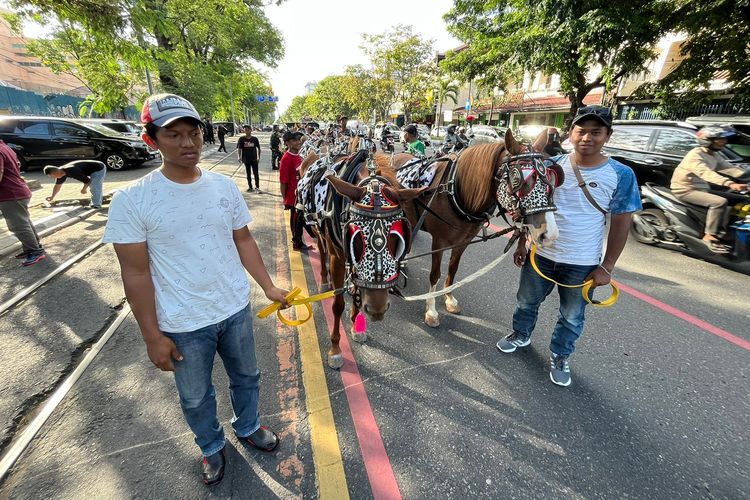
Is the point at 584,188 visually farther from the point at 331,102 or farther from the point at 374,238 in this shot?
the point at 331,102

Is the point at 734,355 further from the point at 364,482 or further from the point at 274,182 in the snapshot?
the point at 274,182

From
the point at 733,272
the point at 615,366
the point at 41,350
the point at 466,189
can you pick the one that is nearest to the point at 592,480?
the point at 615,366

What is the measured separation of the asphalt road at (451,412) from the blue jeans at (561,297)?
1.40 feet

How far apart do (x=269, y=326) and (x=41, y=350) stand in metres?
1.97

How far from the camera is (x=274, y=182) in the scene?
38.7ft

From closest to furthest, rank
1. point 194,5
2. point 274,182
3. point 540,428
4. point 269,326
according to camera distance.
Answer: point 540,428 → point 269,326 → point 274,182 → point 194,5

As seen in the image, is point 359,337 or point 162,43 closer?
point 359,337

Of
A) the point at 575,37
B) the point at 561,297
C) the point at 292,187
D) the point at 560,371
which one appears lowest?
the point at 560,371

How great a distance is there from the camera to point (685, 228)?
207 inches

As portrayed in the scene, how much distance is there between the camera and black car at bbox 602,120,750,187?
6.36 metres

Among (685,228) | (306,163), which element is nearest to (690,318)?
(685,228)

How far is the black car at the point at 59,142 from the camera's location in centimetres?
1113

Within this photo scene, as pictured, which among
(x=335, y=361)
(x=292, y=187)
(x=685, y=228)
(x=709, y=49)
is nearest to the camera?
(x=335, y=361)

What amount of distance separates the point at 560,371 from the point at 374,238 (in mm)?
2078
